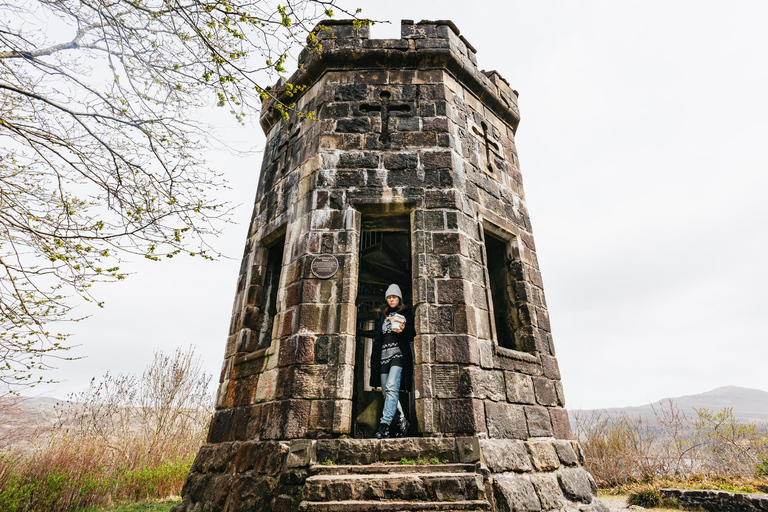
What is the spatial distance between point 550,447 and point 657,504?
4.81 metres

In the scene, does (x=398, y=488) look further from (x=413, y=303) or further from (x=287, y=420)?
(x=413, y=303)

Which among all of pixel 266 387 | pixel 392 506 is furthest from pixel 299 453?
pixel 392 506

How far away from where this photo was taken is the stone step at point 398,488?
2996 millimetres

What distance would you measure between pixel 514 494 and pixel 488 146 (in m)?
4.38

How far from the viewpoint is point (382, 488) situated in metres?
3.01

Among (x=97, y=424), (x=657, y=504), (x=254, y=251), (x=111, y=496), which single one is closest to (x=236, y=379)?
(x=254, y=251)

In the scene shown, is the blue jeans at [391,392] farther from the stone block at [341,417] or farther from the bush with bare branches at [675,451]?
the bush with bare branches at [675,451]

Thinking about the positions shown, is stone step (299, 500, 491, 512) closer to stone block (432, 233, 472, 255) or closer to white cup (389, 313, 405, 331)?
white cup (389, 313, 405, 331)

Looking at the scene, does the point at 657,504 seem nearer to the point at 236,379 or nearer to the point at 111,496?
the point at 236,379

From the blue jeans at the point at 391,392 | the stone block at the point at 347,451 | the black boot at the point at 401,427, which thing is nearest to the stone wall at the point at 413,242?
the stone block at the point at 347,451

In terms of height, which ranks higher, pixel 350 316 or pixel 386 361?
pixel 350 316

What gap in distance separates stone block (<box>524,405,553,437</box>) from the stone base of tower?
0.51 feet

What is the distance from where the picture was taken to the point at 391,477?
3082mm

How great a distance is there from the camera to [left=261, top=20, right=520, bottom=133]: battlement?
5422mm
